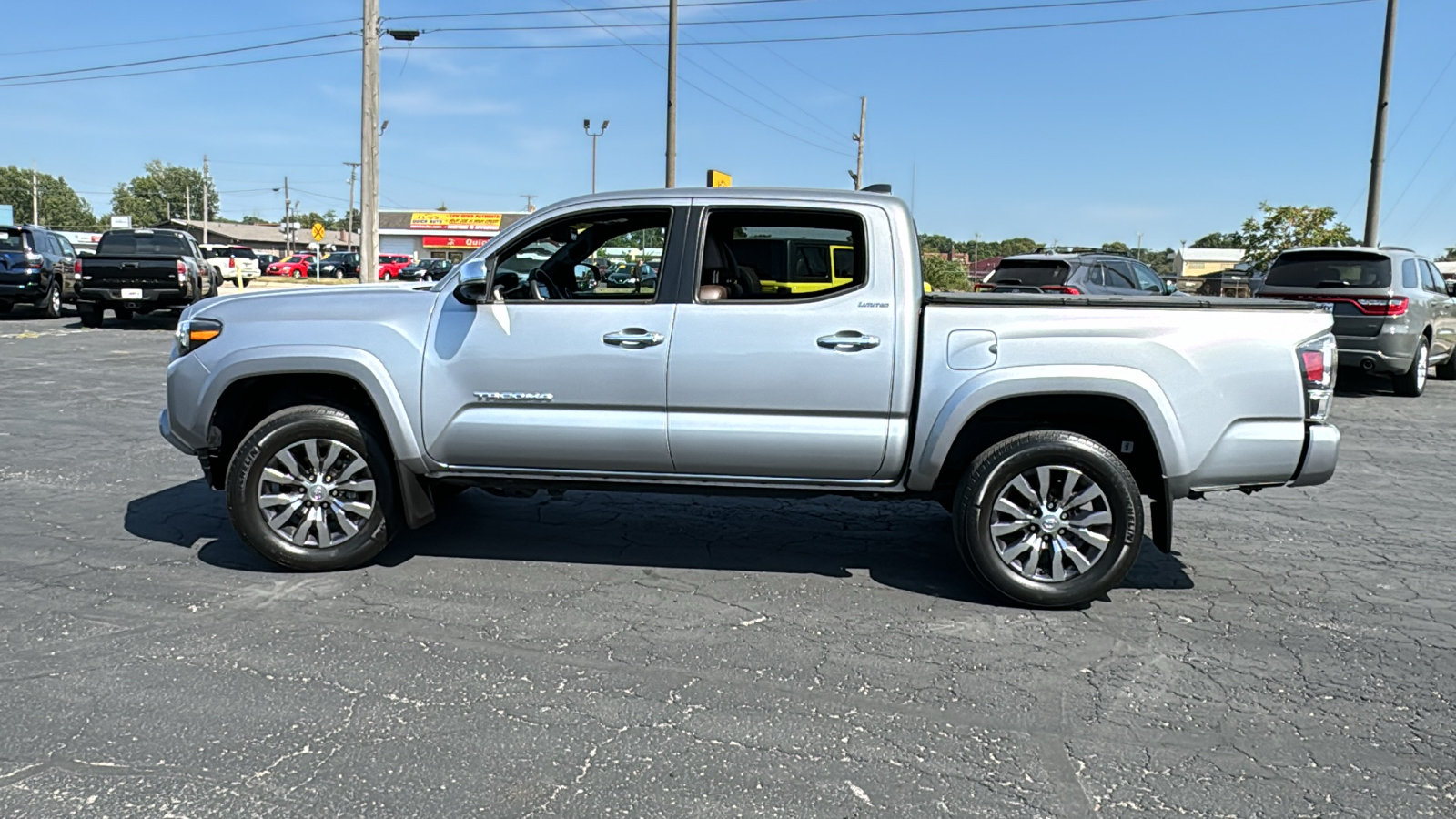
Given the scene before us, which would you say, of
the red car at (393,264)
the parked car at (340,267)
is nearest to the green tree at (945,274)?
the red car at (393,264)

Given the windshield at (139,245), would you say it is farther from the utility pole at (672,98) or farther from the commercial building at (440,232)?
the commercial building at (440,232)

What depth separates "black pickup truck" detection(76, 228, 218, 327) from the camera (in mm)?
18344

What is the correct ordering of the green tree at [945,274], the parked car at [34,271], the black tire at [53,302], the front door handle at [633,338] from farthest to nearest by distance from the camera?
the green tree at [945,274] → the black tire at [53,302] → the parked car at [34,271] → the front door handle at [633,338]

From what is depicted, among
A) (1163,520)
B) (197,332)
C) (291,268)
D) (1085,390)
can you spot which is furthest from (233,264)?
(1163,520)

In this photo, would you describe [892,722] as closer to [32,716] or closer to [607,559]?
[607,559]

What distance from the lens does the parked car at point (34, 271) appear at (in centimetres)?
1981

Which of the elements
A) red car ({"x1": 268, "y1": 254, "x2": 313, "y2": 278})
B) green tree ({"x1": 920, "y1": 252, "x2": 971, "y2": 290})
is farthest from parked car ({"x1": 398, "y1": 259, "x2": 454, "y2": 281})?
red car ({"x1": 268, "y1": 254, "x2": 313, "y2": 278})

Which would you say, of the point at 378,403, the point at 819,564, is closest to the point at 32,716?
the point at 378,403

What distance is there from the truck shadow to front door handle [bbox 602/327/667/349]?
1.21 metres

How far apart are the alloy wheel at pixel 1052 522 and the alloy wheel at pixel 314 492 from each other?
3012 millimetres

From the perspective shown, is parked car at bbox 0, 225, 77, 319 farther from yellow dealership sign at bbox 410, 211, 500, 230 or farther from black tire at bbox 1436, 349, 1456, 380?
Result: yellow dealership sign at bbox 410, 211, 500, 230

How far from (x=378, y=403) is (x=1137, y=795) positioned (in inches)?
143

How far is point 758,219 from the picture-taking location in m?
5.23

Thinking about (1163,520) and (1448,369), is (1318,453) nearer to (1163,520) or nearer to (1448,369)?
(1163,520)
